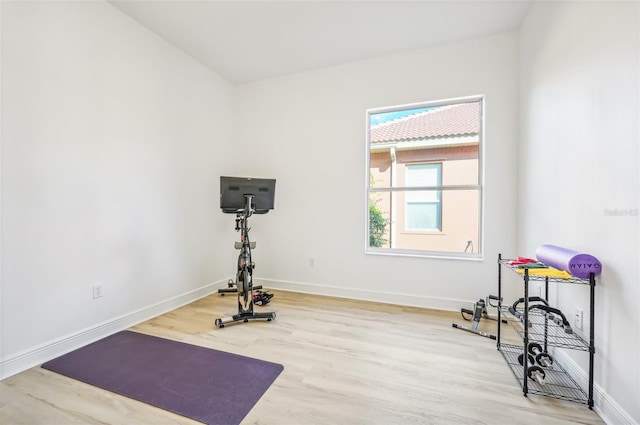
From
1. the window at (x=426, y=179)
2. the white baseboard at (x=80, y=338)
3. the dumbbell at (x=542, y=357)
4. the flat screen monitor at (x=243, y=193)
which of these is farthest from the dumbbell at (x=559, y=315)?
the white baseboard at (x=80, y=338)

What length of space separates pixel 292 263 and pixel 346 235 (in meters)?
0.90

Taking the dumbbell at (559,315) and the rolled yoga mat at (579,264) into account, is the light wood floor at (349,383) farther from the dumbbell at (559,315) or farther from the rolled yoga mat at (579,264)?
the rolled yoga mat at (579,264)

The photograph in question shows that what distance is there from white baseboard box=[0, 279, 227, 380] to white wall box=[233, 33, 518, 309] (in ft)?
4.17

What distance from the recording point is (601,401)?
1423 mm

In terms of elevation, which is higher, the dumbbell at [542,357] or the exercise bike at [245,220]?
the exercise bike at [245,220]

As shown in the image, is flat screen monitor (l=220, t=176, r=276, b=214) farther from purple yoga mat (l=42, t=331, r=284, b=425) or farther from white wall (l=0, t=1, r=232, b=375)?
purple yoga mat (l=42, t=331, r=284, b=425)

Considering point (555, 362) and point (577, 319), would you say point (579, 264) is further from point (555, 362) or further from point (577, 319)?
point (555, 362)

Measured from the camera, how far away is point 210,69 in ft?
11.5

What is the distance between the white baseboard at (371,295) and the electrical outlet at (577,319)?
118 centimetres

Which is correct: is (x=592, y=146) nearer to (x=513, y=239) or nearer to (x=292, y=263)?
(x=513, y=239)

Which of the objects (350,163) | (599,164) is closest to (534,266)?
(599,164)

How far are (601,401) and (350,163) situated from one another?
2809 millimetres

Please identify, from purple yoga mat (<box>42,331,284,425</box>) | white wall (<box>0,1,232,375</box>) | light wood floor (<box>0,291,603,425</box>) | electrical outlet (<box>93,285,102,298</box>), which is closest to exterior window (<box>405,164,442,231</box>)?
light wood floor (<box>0,291,603,425</box>)

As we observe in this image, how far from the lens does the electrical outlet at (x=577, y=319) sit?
1627mm
